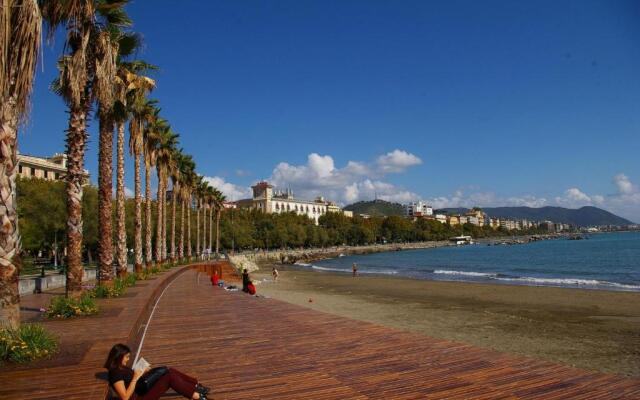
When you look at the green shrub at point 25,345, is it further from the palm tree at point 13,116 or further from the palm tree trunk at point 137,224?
the palm tree trunk at point 137,224

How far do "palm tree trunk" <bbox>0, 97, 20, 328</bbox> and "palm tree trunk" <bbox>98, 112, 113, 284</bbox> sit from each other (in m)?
9.46

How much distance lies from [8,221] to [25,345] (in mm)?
1910

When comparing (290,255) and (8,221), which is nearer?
(8,221)

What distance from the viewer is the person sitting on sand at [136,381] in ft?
17.3

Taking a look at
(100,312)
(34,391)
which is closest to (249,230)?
(100,312)

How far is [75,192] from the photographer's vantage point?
1305 centimetres

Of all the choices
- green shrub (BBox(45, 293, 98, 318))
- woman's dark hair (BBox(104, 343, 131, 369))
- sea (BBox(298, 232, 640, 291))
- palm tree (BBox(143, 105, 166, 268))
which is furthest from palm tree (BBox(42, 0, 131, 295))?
sea (BBox(298, 232, 640, 291))

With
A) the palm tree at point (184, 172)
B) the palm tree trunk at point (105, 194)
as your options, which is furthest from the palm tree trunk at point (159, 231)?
the palm tree trunk at point (105, 194)

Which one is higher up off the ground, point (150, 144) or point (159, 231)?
point (150, 144)

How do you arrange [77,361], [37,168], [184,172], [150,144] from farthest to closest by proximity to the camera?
[37,168], [184,172], [150,144], [77,361]

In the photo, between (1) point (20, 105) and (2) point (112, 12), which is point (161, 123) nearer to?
(2) point (112, 12)

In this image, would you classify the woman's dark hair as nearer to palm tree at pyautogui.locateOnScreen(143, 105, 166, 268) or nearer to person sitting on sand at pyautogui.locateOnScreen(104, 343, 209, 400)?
person sitting on sand at pyautogui.locateOnScreen(104, 343, 209, 400)

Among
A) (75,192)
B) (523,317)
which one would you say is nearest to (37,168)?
(75,192)

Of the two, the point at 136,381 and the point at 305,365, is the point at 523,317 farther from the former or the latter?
the point at 136,381
